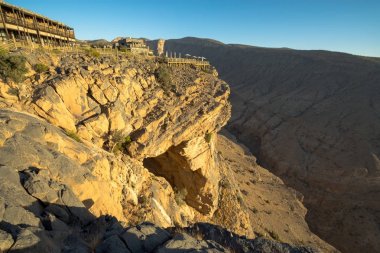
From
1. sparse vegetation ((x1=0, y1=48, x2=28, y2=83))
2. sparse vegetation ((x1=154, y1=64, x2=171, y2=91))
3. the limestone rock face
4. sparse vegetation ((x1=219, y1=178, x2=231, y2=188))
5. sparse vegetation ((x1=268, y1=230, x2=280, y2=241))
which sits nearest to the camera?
the limestone rock face

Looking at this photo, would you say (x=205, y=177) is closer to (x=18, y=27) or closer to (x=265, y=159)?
(x=18, y=27)

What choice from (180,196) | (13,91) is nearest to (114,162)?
(13,91)

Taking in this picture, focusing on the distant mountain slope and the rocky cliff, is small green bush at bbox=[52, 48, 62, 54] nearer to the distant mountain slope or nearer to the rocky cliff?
the rocky cliff

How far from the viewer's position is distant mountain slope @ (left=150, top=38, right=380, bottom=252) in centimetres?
3672

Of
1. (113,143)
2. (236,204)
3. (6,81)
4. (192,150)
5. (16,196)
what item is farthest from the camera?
(236,204)

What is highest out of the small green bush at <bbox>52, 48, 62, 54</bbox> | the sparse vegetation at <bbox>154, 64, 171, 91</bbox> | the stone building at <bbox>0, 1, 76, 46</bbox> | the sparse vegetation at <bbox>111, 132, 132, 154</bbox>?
the stone building at <bbox>0, 1, 76, 46</bbox>

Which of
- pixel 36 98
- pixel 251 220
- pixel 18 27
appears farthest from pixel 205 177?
pixel 18 27

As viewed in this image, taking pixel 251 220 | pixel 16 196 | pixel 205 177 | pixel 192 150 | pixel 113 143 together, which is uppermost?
pixel 16 196

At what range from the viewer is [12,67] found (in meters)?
14.2

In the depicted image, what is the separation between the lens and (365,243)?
31.8 m

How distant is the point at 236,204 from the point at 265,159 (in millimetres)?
29608

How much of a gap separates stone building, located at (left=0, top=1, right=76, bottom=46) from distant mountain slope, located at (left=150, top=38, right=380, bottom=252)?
137 ft

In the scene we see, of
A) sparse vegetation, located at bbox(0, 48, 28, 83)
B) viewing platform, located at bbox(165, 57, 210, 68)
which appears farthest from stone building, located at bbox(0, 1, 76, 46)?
viewing platform, located at bbox(165, 57, 210, 68)

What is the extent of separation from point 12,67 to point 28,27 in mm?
13936
